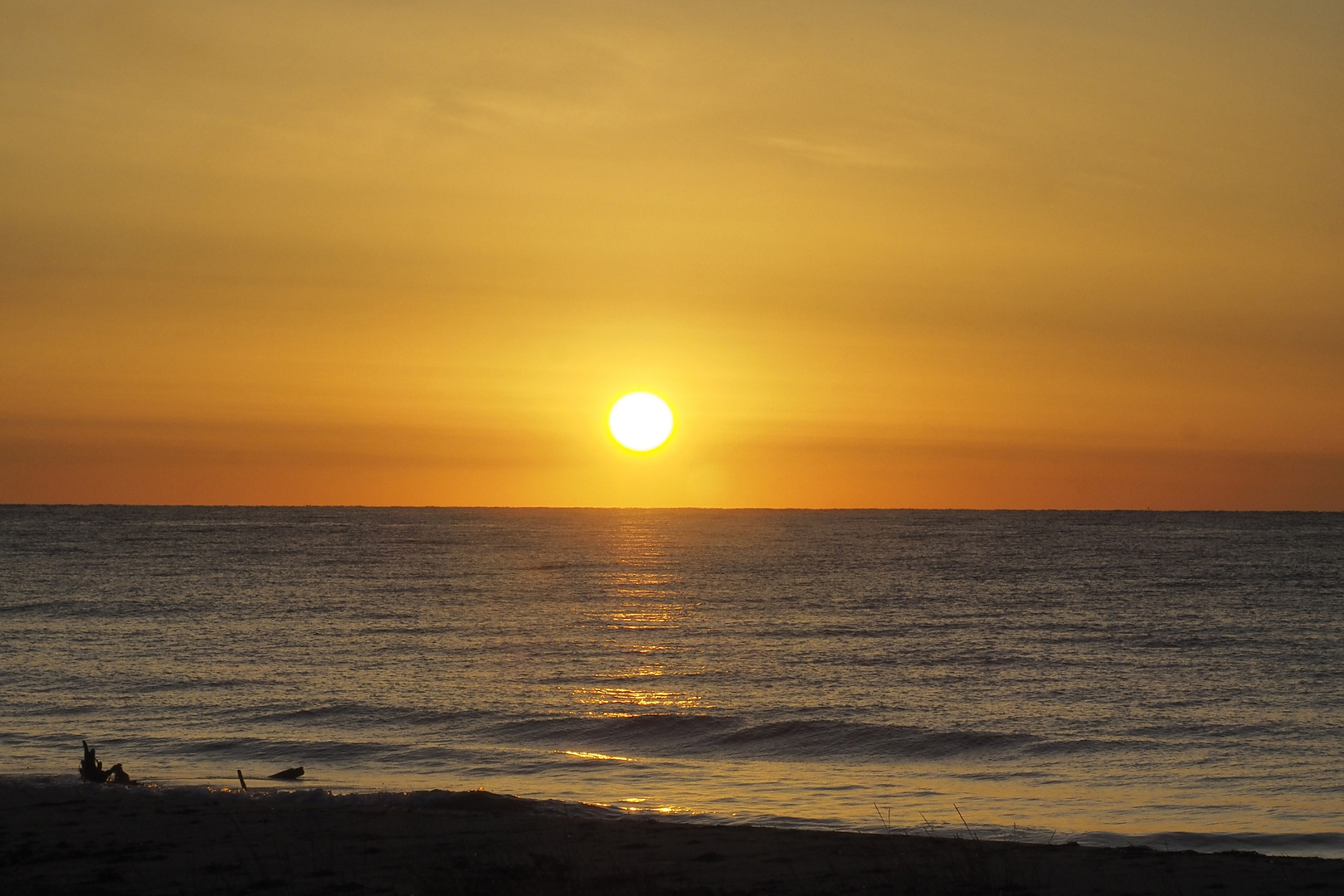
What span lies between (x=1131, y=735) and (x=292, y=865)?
912 inches

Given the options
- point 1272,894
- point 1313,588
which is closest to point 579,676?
point 1272,894

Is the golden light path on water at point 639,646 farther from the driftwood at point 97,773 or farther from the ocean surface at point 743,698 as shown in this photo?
the driftwood at point 97,773

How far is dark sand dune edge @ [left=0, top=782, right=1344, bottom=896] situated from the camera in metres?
13.9

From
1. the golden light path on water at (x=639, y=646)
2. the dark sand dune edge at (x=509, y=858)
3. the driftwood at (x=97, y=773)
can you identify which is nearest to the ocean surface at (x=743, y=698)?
the golden light path on water at (x=639, y=646)

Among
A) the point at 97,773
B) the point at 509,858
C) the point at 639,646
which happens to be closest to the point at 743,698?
the point at 639,646

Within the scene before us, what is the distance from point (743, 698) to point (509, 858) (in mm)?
21694

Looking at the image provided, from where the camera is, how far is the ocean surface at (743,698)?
77.6ft

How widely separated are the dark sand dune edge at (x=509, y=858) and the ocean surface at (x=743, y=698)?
3543 millimetres

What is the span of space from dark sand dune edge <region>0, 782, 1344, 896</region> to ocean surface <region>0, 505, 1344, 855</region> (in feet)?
11.6

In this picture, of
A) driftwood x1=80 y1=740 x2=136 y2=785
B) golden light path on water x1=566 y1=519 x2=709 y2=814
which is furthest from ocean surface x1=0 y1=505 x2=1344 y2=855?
driftwood x1=80 y1=740 x2=136 y2=785

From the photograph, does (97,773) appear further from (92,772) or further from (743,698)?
(743,698)

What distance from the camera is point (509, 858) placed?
1541cm

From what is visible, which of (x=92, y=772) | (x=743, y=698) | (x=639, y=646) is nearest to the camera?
(x=92, y=772)

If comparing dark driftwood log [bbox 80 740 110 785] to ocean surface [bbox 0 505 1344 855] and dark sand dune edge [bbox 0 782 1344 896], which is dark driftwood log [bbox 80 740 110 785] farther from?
dark sand dune edge [bbox 0 782 1344 896]
